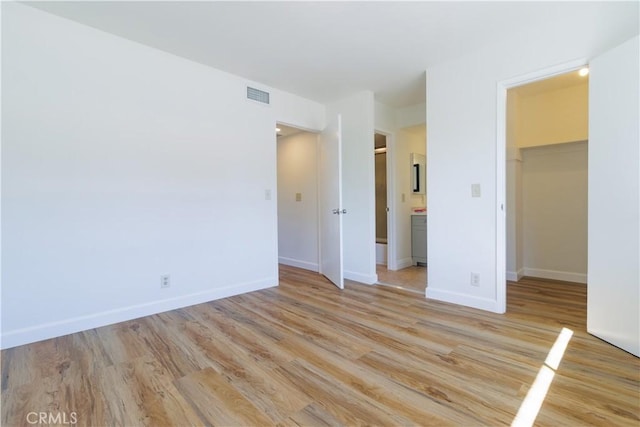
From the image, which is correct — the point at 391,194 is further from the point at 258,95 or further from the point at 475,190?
the point at 258,95

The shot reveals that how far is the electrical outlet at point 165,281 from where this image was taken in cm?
272

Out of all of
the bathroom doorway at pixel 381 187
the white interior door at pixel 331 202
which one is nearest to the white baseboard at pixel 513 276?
the bathroom doorway at pixel 381 187

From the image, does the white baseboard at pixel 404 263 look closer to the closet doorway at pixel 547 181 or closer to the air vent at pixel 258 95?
the closet doorway at pixel 547 181

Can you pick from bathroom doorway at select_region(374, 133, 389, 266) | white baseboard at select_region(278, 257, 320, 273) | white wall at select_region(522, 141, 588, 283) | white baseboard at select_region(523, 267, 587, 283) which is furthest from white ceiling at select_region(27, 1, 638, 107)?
white baseboard at select_region(523, 267, 587, 283)

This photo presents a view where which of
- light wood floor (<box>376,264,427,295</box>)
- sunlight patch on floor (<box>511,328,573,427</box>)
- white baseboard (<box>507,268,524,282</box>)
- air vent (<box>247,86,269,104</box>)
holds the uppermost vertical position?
air vent (<box>247,86,269,104</box>)

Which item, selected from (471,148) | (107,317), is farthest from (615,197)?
(107,317)

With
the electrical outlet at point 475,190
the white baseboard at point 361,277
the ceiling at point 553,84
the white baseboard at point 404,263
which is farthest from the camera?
the white baseboard at point 404,263

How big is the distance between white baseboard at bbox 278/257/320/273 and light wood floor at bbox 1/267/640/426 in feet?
5.56

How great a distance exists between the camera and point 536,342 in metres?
2.05

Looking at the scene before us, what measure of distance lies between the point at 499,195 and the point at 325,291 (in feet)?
6.50

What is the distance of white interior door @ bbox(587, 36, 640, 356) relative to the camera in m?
1.88

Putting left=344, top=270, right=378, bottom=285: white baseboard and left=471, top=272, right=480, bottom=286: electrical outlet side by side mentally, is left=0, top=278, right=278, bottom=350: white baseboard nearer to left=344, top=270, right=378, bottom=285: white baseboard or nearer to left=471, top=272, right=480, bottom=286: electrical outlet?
left=344, top=270, right=378, bottom=285: white baseboard

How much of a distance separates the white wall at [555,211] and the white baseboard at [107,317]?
3.68 m

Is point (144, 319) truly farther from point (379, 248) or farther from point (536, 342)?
point (379, 248)
